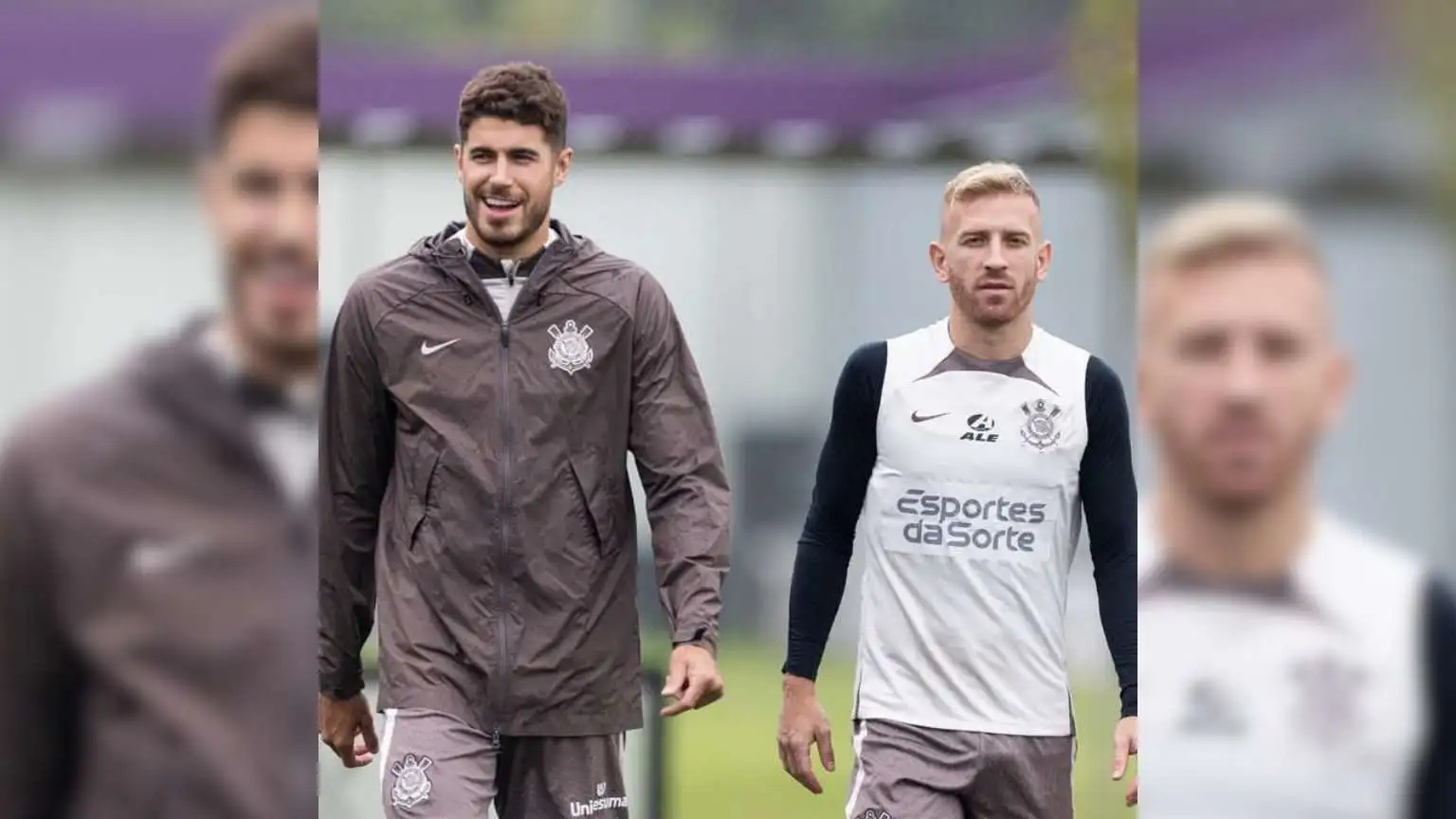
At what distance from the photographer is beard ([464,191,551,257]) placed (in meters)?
4.59

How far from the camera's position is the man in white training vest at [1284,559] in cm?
199

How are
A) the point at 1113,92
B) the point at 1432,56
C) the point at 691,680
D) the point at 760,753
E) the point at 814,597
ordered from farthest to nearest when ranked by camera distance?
the point at 760,753 → the point at 1113,92 → the point at 814,597 → the point at 691,680 → the point at 1432,56

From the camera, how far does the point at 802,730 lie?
4.88 meters

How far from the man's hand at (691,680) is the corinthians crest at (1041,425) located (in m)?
0.81

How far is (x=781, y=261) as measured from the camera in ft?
63.7

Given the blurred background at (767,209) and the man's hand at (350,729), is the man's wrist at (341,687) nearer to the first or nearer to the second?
the man's hand at (350,729)

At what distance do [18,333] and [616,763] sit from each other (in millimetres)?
2979

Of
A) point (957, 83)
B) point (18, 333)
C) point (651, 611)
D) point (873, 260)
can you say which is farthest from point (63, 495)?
point (957, 83)

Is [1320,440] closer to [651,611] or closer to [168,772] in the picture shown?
[168,772]

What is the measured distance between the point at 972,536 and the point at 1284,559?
2763 mm

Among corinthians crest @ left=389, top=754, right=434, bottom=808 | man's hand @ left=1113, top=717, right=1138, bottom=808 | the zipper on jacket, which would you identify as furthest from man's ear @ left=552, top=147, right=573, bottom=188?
man's hand @ left=1113, top=717, right=1138, bottom=808

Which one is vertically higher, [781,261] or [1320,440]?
[781,261]

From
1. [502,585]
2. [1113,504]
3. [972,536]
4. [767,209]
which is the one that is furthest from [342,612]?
[767,209]

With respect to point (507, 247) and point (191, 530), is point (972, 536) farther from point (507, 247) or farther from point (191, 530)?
point (191, 530)
